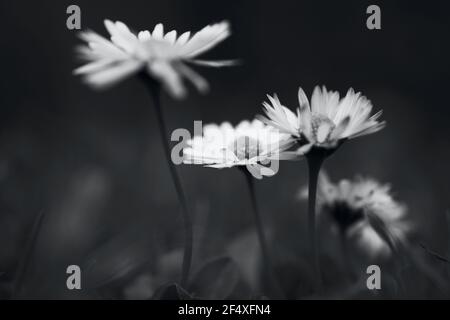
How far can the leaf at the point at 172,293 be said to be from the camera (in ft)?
2.05

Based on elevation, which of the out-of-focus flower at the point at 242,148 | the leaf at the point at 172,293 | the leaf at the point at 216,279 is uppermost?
the out-of-focus flower at the point at 242,148

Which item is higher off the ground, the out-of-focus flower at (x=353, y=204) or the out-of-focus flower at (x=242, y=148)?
the out-of-focus flower at (x=242, y=148)

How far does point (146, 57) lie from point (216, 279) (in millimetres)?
310

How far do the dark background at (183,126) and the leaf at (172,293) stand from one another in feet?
0.42

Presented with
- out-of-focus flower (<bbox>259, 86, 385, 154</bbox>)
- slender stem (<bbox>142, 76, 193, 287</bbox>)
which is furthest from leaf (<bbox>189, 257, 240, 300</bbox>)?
out-of-focus flower (<bbox>259, 86, 385, 154</bbox>)

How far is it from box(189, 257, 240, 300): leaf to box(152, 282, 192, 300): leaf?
88 millimetres

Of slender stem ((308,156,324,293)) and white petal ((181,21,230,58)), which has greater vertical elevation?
white petal ((181,21,230,58))

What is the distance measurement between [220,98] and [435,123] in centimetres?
68

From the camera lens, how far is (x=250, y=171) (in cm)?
64

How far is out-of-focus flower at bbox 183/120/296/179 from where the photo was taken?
64 cm

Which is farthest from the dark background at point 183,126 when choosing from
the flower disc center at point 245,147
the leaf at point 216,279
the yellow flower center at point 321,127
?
the yellow flower center at point 321,127

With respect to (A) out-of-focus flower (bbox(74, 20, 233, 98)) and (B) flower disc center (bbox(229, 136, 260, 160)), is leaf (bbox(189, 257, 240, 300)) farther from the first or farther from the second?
(A) out-of-focus flower (bbox(74, 20, 233, 98))

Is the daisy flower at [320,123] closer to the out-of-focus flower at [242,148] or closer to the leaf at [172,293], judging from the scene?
the out-of-focus flower at [242,148]

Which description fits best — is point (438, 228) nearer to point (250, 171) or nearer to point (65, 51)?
point (250, 171)
